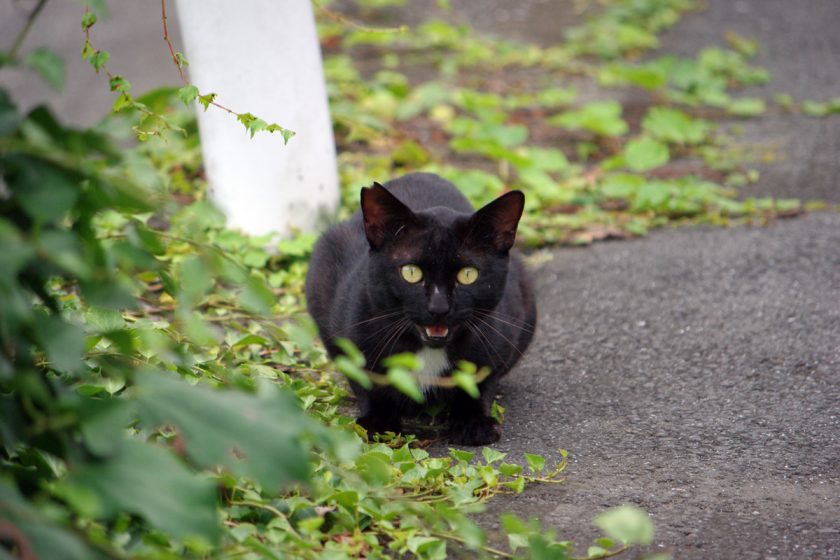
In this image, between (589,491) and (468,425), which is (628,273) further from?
(589,491)

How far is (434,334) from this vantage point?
8.77 feet

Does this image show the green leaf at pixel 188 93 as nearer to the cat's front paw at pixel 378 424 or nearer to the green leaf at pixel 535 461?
the cat's front paw at pixel 378 424

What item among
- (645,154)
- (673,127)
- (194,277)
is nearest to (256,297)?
(194,277)

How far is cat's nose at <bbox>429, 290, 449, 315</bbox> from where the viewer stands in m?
2.59

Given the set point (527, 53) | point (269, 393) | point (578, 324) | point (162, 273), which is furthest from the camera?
point (527, 53)

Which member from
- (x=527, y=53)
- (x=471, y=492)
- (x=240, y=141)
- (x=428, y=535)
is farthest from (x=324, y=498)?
(x=527, y=53)

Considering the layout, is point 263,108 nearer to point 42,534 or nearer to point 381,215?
point 381,215

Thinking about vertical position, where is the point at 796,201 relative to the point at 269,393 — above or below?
below

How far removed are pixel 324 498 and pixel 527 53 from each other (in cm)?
A: 531

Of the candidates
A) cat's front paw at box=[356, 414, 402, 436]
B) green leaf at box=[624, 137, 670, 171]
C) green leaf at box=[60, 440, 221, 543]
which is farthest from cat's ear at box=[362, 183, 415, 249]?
green leaf at box=[624, 137, 670, 171]

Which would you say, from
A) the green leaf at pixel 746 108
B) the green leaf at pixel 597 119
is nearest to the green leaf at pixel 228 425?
the green leaf at pixel 597 119

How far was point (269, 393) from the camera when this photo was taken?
150cm

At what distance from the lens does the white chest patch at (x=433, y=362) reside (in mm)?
2791

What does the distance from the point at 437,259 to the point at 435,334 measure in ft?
0.67
